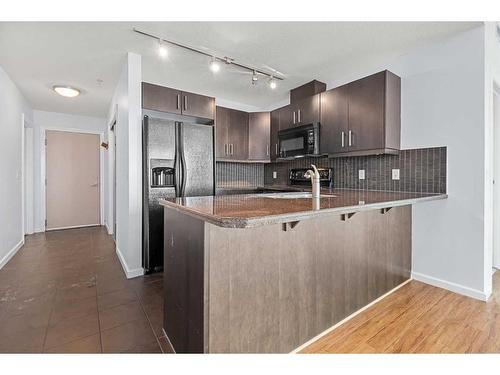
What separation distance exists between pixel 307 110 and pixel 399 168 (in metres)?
1.31

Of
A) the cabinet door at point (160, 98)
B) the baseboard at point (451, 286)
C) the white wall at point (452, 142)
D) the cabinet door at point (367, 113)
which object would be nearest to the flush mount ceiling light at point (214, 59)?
the cabinet door at point (160, 98)

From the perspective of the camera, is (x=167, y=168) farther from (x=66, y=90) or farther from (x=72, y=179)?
(x=72, y=179)

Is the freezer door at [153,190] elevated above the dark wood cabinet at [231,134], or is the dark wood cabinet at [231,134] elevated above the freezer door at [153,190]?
the dark wood cabinet at [231,134]

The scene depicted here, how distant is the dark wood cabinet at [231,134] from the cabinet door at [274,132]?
43 cm

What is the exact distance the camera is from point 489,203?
7.37 ft

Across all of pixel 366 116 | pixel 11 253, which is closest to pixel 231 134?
pixel 366 116

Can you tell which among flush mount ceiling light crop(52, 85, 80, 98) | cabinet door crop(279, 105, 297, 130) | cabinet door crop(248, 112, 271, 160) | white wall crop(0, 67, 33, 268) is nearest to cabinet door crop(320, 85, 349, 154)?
cabinet door crop(279, 105, 297, 130)

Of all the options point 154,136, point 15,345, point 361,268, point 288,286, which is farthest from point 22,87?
point 361,268

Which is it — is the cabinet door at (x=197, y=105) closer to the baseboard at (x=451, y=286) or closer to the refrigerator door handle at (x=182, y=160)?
the refrigerator door handle at (x=182, y=160)

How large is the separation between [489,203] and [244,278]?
237 cm

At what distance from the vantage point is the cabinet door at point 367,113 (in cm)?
254

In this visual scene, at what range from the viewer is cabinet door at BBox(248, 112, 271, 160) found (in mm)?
4066

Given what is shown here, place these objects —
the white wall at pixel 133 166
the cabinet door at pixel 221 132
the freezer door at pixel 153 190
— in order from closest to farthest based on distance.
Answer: the white wall at pixel 133 166 < the freezer door at pixel 153 190 < the cabinet door at pixel 221 132
